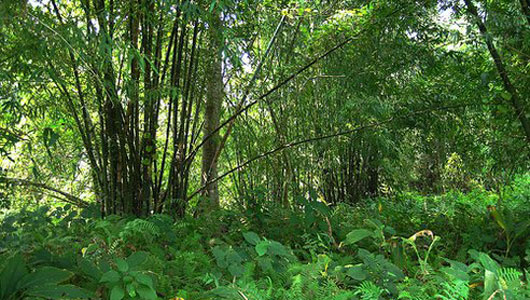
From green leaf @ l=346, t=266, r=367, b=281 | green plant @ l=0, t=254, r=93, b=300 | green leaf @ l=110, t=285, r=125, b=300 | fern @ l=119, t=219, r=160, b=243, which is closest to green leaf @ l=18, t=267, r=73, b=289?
green plant @ l=0, t=254, r=93, b=300

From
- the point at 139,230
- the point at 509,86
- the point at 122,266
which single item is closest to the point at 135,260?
the point at 122,266

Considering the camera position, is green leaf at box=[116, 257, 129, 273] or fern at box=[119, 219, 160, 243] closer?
green leaf at box=[116, 257, 129, 273]

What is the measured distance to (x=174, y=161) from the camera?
7.63 feet

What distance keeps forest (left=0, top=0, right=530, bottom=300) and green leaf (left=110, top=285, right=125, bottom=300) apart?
3cm

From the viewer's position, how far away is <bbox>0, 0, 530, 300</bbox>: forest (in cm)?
115

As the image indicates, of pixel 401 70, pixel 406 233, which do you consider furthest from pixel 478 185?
pixel 406 233

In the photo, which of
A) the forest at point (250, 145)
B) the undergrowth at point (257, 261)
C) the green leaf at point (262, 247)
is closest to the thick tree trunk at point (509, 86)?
the forest at point (250, 145)

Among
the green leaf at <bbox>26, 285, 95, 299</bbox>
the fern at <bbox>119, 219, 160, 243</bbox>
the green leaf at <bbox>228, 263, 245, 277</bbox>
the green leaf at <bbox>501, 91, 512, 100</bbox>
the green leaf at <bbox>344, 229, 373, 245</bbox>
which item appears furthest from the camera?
the green leaf at <bbox>501, 91, 512, 100</bbox>

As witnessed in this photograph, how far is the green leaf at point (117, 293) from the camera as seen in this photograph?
3.09ft

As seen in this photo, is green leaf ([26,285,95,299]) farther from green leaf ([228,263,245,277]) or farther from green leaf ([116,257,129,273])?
green leaf ([228,263,245,277])

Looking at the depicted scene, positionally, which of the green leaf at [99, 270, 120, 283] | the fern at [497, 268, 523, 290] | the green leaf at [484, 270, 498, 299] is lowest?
the fern at [497, 268, 523, 290]

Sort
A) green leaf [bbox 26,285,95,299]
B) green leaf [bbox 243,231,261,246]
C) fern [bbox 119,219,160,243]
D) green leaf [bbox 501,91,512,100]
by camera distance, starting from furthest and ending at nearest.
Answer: green leaf [bbox 501,91,512,100] → fern [bbox 119,219,160,243] → green leaf [bbox 243,231,261,246] → green leaf [bbox 26,285,95,299]

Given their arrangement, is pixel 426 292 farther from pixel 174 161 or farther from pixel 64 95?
pixel 64 95

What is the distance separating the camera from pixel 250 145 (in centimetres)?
328
